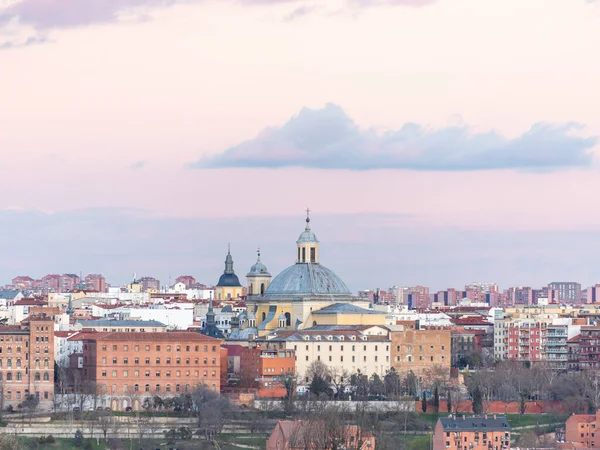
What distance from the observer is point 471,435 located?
3231 inches

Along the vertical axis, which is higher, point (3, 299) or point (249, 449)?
point (3, 299)

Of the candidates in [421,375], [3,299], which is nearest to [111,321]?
[421,375]

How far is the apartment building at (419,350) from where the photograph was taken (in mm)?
98562

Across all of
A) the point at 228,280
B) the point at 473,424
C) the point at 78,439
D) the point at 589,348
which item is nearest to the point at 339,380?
the point at 473,424

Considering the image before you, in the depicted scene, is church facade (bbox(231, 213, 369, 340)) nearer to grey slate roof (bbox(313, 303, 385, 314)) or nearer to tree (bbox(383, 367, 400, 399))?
grey slate roof (bbox(313, 303, 385, 314))

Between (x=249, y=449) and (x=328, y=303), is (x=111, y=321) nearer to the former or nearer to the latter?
(x=328, y=303)

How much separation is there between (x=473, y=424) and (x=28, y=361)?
20.6m

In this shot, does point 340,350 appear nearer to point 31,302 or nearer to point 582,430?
point 582,430

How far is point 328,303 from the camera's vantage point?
106m

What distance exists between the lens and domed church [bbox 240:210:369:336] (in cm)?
10556

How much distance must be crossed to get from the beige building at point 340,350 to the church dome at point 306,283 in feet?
24.9

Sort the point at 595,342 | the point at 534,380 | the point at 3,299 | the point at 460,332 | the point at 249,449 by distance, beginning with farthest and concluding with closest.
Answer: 1. the point at 3,299
2. the point at 460,332
3. the point at 595,342
4. the point at 534,380
5. the point at 249,449

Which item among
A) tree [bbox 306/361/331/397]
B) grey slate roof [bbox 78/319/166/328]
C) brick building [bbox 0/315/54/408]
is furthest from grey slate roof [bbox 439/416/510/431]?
A: grey slate roof [bbox 78/319/166/328]

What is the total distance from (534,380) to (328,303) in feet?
49.9
